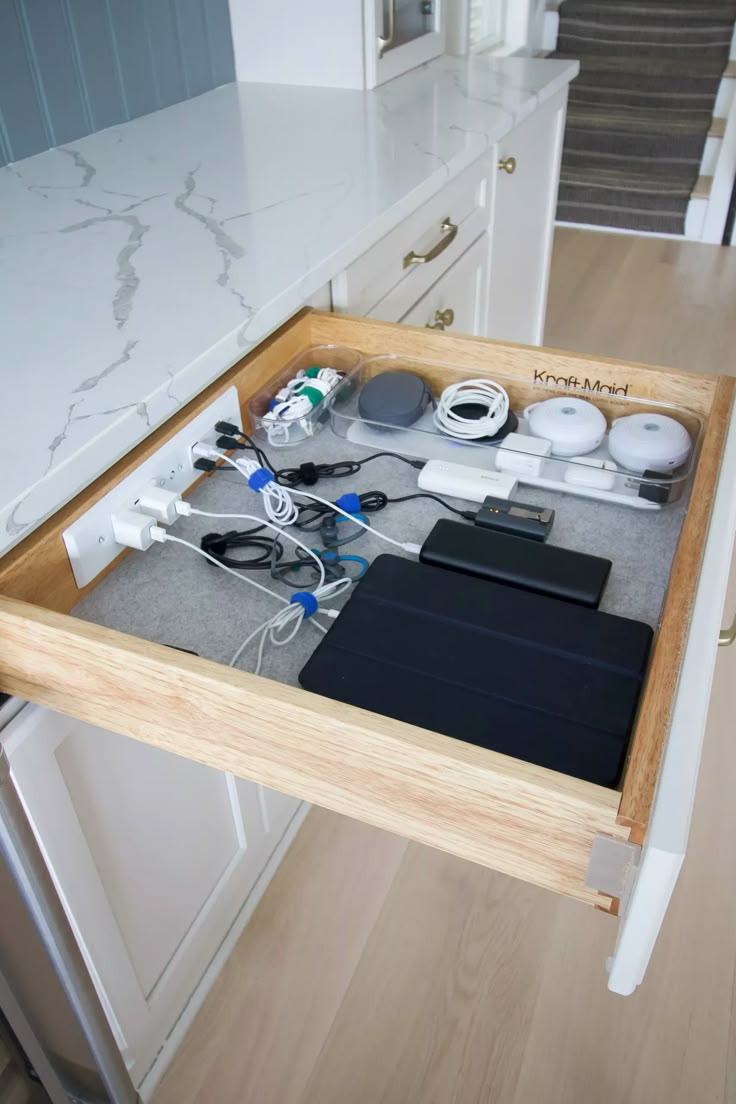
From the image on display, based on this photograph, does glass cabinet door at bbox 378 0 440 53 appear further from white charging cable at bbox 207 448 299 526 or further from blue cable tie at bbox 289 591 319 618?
blue cable tie at bbox 289 591 319 618

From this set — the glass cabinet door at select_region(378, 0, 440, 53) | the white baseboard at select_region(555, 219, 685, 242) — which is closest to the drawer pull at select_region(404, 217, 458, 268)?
the glass cabinet door at select_region(378, 0, 440, 53)

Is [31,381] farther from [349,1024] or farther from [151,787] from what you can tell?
[349,1024]

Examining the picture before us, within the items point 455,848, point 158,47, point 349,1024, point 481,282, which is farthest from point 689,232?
point 455,848

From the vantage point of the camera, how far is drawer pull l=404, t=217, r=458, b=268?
4.63 feet

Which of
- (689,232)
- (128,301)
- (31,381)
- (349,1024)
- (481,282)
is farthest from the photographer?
(689,232)

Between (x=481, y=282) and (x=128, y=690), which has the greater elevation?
(x=128, y=690)

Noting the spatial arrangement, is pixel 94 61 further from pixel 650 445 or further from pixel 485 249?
pixel 650 445

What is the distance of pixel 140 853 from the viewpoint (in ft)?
3.30

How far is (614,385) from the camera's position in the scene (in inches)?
39.5

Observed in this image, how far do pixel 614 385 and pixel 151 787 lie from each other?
2.25 ft

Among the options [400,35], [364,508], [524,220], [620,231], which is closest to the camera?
[364,508]

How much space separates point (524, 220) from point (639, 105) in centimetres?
231

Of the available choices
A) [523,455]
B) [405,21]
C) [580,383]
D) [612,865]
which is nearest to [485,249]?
[405,21]

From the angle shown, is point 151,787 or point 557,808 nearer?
point 557,808
